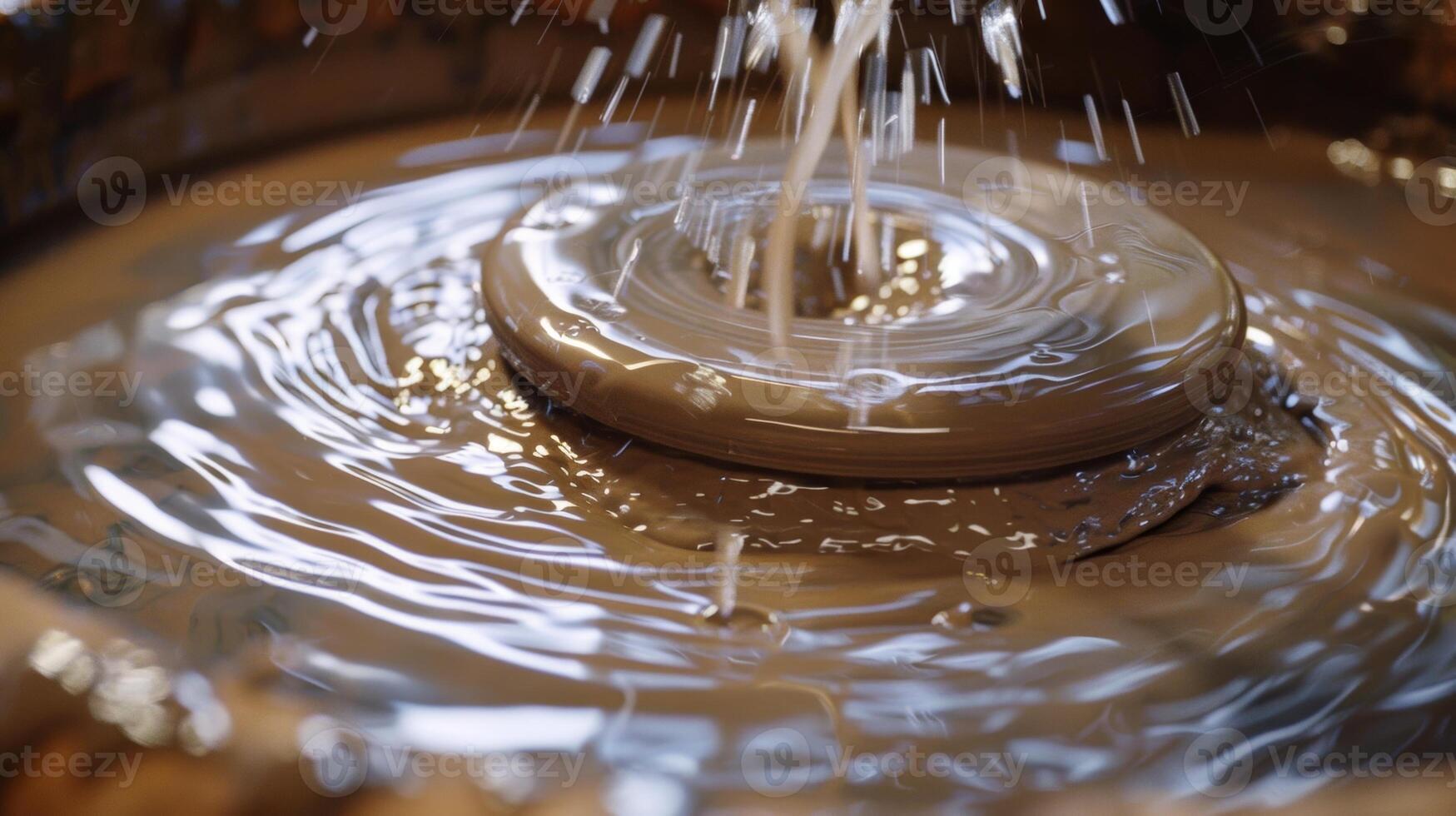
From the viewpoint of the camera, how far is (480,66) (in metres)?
1.90

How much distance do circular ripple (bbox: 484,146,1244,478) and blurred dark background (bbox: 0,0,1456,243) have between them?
0.62 metres

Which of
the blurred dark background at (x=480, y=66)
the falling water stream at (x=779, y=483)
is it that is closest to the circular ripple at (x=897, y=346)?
the falling water stream at (x=779, y=483)

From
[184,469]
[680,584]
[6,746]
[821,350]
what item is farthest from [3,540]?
[821,350]

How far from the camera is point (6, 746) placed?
663 millimetres

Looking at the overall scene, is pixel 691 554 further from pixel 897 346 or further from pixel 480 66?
pixel 480 66

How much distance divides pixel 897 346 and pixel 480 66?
1.15 metres

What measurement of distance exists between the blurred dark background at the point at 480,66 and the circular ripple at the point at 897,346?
0.62 meters

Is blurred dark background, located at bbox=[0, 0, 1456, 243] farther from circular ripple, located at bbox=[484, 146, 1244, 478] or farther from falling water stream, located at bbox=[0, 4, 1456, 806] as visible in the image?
circular ripple, located at bbox=[484, 146, 1244, 478]

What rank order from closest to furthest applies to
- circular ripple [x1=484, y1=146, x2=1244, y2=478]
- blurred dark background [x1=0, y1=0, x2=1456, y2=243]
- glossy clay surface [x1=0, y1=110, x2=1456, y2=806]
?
1. glossy clay surface [x1=0, y1=110, x2=1456, y2=806]
2. circular ripple [x1=484, y1=146, x2=1244, y2=478]
3. blurred dark background [x1=0, y1=0, x2=1456, y2=243]

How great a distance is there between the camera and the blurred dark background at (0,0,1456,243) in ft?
4.62

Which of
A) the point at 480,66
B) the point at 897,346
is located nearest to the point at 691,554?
the point at 897,346

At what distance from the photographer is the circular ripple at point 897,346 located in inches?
36.5

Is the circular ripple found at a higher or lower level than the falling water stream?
higher

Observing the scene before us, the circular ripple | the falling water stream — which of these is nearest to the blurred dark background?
the falling water stream
